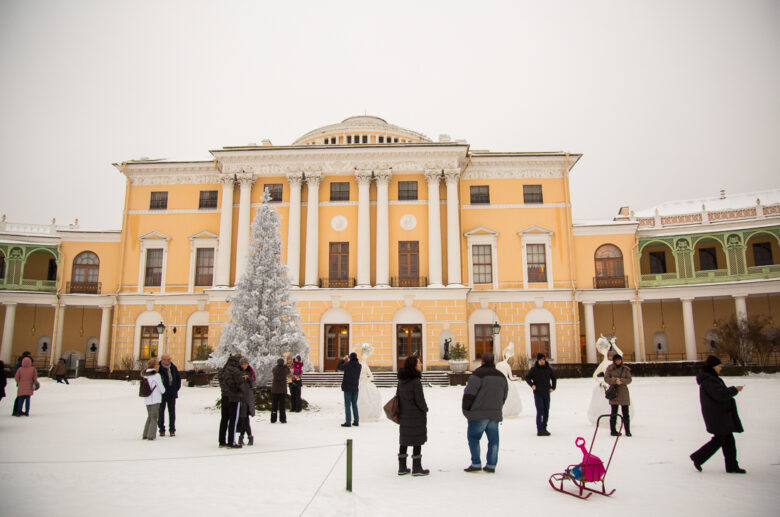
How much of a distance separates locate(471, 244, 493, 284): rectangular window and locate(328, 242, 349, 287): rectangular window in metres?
7.58

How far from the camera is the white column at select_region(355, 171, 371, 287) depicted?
30625 millimetres

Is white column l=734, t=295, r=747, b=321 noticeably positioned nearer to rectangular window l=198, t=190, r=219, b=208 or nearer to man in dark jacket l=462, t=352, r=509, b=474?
man in dark jacket l=462, t=352, r=509, b=474

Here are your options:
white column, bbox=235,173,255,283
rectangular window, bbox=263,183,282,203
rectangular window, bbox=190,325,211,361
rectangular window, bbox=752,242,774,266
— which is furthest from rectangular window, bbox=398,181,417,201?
rectangular window, bbox=752,242,774,266

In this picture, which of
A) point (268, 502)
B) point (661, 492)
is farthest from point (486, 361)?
point (268, 502)

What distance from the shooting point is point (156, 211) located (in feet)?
111

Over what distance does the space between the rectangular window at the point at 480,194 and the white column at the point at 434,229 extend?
8.68 ft

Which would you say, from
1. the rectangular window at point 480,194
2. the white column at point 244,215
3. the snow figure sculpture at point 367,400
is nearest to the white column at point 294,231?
the white column at point 244,215

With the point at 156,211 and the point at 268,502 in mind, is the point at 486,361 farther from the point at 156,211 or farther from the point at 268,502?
the point at 156,211

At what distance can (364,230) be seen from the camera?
3108 centimetres

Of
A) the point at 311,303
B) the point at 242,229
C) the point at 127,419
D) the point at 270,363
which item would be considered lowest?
the point at 127,419

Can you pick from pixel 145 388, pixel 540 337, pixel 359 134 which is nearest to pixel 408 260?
pixel 540 337

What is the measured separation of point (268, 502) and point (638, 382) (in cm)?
2214

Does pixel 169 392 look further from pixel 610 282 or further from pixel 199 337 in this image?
pixel 610 282

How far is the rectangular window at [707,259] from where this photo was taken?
35.5 metres
